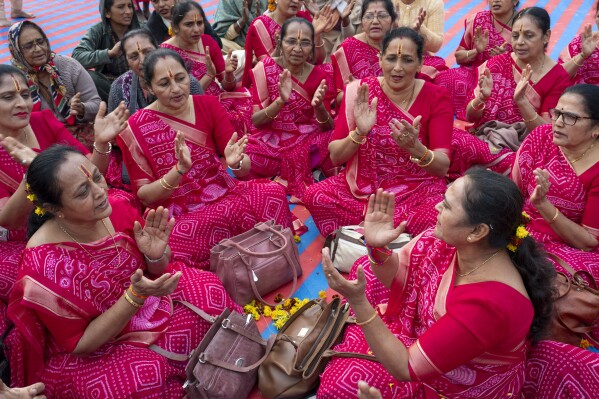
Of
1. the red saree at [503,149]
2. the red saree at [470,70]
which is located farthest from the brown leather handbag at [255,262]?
the red saree at [470,70]

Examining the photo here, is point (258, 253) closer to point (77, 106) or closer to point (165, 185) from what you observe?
point (165, 185)

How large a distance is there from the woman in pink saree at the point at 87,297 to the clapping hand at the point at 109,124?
78 centimetres

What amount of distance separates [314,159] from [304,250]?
3.23 feet

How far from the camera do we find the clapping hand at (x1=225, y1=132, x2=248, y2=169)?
10.5ft

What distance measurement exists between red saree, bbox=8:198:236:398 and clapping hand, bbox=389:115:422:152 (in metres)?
1.42

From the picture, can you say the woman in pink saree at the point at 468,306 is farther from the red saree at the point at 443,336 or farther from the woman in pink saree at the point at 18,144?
the woman in pink saree at the point at 18,144

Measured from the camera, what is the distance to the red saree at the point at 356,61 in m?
4.65

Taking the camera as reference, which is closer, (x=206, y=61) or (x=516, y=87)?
(x=516, y=87)

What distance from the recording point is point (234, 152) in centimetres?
323

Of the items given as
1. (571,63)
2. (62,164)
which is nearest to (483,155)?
(571,63)

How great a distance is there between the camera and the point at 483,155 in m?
3.98

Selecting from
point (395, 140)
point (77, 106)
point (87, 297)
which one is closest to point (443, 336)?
point (87, 297)

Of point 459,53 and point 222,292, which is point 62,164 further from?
point 459,53

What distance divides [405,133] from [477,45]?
253cm
